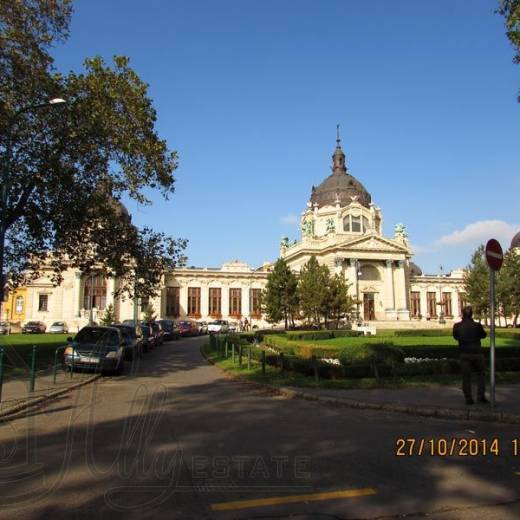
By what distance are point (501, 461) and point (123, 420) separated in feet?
21.2

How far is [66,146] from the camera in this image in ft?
67.4

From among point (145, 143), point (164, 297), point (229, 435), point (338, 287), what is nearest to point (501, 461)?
point (229, 435)

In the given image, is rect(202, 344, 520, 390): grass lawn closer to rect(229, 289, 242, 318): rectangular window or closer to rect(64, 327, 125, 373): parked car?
rect(64, 327, 125, 373): parked car

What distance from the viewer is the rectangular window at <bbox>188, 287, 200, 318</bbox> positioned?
8181cm

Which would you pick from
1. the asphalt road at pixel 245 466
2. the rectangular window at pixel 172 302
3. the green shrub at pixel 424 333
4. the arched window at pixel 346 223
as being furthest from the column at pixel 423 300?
the asphalt road at pixel 245 466

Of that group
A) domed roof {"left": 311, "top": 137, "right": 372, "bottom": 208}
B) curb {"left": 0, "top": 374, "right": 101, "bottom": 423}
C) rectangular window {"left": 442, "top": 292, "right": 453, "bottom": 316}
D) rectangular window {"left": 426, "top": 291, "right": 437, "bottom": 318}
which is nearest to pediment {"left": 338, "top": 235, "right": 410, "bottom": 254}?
domed roof {"left": 311, "top": 137, "right": 372, "bottom": 208}

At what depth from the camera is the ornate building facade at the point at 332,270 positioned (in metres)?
73.7

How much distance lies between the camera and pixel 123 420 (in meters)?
9.74

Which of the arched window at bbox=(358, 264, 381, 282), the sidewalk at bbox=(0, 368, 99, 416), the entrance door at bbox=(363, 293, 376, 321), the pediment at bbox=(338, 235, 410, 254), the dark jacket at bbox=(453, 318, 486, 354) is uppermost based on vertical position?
the pediment at bbox=(338, 235, 410, 254)

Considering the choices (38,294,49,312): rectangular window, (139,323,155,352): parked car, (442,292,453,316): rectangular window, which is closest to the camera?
(139,323,155,352): parked car

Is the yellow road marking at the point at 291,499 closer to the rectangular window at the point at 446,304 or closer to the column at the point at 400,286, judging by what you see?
the column at the point at 400,286

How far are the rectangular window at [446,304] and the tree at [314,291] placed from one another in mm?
42041

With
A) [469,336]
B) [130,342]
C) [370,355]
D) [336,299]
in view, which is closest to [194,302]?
[336,299]

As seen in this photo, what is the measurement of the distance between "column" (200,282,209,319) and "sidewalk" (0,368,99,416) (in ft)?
209
